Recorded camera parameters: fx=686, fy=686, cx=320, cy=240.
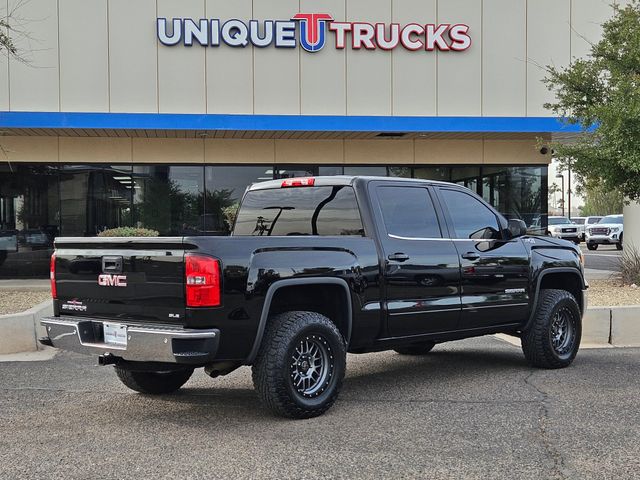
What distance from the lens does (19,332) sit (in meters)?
8.55

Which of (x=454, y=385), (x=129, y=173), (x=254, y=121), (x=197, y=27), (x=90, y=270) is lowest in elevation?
(x=454, y=385)

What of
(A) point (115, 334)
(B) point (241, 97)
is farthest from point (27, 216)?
(A) point (115, 334)

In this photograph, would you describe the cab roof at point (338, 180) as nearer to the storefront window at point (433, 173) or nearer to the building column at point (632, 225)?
the storefront window at point (433, 173)

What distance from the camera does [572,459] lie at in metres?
4.52

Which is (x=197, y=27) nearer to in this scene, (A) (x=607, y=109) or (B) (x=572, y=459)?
(A) (x=607, y=109)

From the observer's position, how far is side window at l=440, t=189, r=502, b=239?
682 centimetres

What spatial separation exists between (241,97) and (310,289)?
11.4 m

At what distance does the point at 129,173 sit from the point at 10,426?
12.0 metres

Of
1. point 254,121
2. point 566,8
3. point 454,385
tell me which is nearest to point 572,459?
point 454,385

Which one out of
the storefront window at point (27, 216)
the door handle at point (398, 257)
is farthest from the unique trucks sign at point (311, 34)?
the door handle at point (398, 257)

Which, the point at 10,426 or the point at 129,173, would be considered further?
the point at 129,173

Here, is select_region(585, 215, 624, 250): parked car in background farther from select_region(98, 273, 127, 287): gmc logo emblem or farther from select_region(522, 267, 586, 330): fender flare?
select_region(98, 273, 127, 287): gmc logo emblem

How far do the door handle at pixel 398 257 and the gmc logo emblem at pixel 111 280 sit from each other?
225 cm

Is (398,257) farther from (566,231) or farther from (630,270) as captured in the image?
(566,231)
